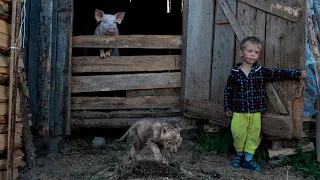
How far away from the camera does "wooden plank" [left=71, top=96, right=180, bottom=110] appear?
6.32 meters

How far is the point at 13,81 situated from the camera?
4312mm

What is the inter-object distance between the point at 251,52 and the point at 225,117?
1.18 metres

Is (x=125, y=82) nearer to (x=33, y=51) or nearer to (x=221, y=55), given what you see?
(x=33, y=51)

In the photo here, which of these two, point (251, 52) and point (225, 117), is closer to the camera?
point (251, 52)

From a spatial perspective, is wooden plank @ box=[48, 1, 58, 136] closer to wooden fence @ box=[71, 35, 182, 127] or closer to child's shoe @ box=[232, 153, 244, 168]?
wooden fence @ box=[71, 35, 182, 127]

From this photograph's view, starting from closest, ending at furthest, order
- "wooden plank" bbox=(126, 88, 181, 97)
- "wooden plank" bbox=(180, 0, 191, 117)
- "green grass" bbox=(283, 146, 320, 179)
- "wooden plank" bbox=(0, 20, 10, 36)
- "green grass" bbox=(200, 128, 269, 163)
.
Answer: "wooden plank" bbox=(0, 20, 10, 36)
"green grass" bbox=(283, 146, 320, 179)
"green grass" bbox=(200, 128, 269, 163)
"wooden plank" bbox=(180, 0, 191, 117)
"wooden plank" bbox=(126, 88, 181, 97)

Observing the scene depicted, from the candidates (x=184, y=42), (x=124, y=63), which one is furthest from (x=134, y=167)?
(x=184, y=42)

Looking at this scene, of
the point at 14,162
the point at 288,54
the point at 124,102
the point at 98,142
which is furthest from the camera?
the point at 124,102

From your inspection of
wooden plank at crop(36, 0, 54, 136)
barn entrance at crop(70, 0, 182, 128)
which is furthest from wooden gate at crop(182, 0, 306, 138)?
wooden plank at crop(36, 0, 54, 136)

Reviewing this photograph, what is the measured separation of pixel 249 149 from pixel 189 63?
1.78 metres

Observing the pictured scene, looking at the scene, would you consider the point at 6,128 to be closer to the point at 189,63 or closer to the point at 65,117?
the point at 65,117

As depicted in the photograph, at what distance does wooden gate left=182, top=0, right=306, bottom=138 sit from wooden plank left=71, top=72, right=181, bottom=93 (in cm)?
29

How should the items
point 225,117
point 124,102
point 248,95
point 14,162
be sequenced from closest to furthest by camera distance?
point 14,162 < point 248,95 < point 225,117 < point 124,102

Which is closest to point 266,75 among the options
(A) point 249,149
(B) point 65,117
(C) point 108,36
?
(A) point 249,149
